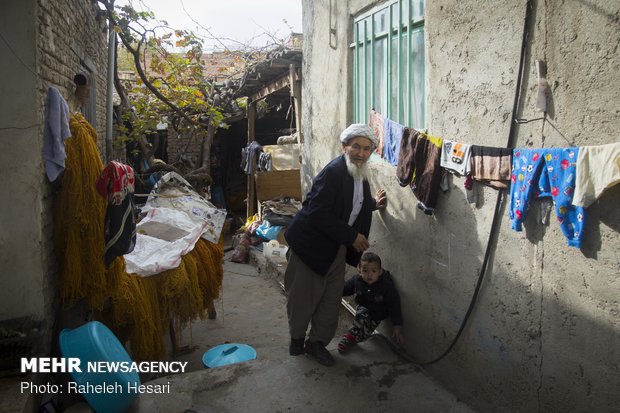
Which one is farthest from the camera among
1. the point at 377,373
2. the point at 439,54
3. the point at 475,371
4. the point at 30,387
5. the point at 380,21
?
the point at 380,21

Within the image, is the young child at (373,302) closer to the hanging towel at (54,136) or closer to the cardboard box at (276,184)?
the hanging towel at (54,136)

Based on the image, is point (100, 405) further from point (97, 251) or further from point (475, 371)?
point (475, 371)

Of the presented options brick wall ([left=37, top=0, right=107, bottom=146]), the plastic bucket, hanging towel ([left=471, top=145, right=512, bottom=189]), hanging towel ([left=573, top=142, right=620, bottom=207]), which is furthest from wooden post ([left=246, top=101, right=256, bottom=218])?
hanging towel ([left=573, top=142, right=620, bottom=207])

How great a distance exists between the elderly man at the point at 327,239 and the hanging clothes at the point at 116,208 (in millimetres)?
1279

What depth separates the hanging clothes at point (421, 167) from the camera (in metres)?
3.11

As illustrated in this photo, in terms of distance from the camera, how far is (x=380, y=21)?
13.4 ft

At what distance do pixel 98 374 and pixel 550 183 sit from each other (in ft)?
9.64

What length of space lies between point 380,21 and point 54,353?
3.94 meters

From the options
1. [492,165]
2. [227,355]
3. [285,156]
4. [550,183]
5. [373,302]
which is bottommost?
[227,355]

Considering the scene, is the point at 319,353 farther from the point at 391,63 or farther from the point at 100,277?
the point at 391,63

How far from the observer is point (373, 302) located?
3.83m

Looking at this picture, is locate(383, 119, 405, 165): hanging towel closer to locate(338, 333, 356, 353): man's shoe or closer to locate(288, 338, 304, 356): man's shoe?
locate(338, 333, 356, 353): man's shoe

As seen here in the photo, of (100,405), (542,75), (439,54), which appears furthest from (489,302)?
(100,405)

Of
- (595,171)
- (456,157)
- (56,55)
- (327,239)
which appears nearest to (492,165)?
(456,157)
